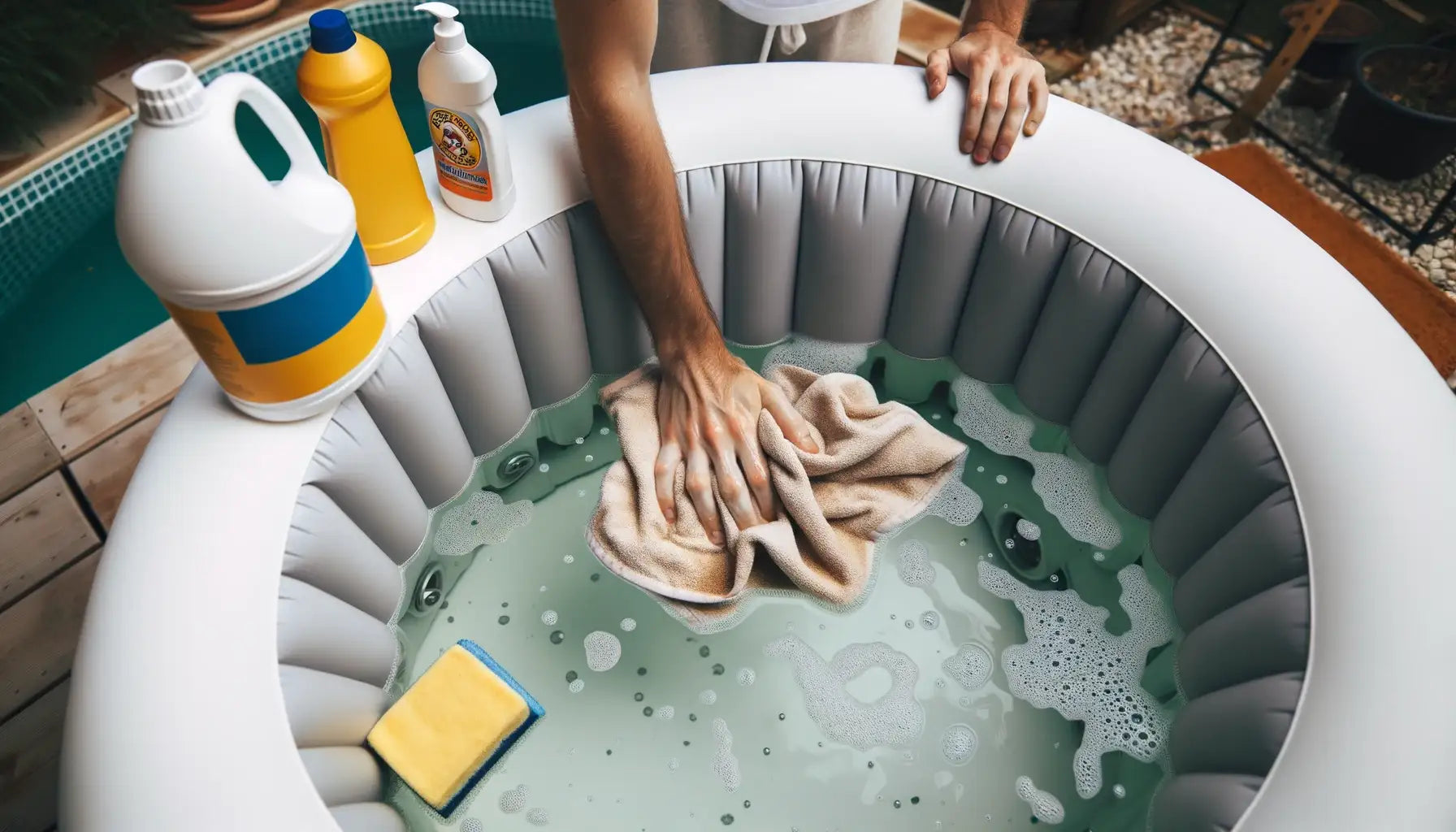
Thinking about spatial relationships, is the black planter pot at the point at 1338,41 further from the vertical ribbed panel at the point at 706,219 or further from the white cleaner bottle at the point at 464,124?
the white cleaner bottle at the point at 464,124

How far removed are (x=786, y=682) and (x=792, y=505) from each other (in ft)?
0.75

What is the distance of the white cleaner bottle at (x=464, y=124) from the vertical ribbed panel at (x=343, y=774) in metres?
0.61

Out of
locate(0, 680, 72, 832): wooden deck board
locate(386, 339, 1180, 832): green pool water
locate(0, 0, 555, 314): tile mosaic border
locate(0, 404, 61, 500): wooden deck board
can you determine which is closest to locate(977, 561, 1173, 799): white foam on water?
locate(386, 339, 1180, 832): green pool water

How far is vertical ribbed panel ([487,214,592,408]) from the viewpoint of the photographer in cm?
107

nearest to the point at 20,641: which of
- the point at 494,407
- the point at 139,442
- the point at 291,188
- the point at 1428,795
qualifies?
the point at 139,442

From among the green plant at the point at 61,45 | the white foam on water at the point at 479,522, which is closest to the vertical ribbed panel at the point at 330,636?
the white foam on water at the point at 479,522

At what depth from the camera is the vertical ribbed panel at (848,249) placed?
1.16m

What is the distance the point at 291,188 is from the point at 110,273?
4.44 ft

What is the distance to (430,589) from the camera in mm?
1138

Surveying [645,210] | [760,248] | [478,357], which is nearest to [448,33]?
[645,210]

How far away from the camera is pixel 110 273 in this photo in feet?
5.77

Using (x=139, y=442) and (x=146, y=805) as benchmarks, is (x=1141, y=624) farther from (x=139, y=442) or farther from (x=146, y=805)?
(x=139, y=442)

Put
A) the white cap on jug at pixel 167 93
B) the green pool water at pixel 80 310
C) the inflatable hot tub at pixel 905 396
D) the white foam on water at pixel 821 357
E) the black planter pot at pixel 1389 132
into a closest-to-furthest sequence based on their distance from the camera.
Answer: the white cap on jug at pixel 167 93 → the inflatable hot tub at pixel 905 396 → the white foam on water at pixel 821 357 → the green pool water at pixel 80 310 → the black planter pot at pixel 1389 132

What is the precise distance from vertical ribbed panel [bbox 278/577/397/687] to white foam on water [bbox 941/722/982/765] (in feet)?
2.24
